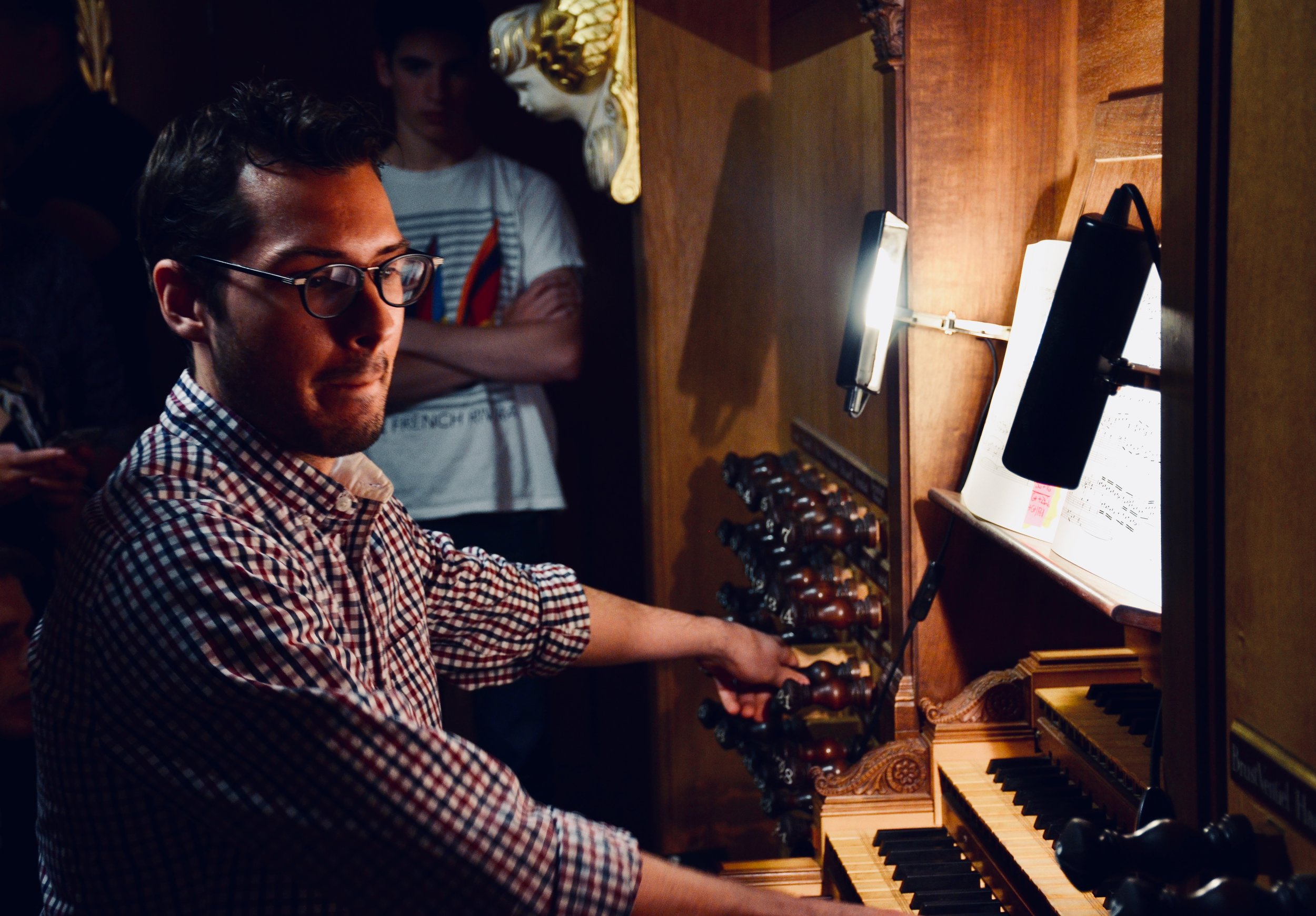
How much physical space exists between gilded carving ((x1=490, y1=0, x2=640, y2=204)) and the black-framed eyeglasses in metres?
1.57

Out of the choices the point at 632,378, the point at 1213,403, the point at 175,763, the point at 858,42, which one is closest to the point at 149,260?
the point at 175,763

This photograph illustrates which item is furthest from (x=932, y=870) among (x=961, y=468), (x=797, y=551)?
(x=797, y=551)

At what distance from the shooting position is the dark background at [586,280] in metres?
3.80

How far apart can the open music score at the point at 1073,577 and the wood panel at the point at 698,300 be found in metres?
1.18

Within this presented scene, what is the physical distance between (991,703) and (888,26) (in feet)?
3.52

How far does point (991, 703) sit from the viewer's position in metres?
1.94

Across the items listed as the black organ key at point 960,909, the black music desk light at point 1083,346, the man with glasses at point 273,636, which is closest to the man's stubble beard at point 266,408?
the man with glasses at point 273,636

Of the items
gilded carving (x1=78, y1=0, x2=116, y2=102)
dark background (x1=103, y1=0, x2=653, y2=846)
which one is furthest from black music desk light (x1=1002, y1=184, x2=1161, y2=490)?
gilded carving (x1=78, y1=0, x2=116, y2=102)

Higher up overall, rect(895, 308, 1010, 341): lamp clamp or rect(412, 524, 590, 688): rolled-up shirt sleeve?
rect(895, 308, 1010, 341): lamp clamp

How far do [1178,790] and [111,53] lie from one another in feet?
12.4

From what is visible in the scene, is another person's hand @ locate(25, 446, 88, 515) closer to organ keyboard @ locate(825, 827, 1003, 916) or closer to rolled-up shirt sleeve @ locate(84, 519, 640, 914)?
rolled-up shirt sleeve @ locate(84, 519, 640, 914)

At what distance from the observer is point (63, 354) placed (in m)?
2.67

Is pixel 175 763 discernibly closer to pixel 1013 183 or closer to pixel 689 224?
pixel 1013 183

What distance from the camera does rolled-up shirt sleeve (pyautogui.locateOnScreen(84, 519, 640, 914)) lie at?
109 cm
